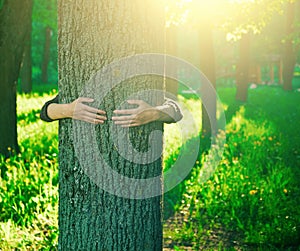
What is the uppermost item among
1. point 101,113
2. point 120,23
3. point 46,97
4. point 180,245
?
point 46,97

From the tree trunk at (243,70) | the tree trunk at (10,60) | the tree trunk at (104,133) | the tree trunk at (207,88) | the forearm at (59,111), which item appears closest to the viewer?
the tree trunk at (104,133)

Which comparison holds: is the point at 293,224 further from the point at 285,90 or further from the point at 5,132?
the point at 285,90

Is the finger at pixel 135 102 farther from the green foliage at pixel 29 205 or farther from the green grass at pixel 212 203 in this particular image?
the green foliage at pixel 29 205

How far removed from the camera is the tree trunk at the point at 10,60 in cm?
774

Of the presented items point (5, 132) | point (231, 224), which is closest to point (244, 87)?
point (5, 132)

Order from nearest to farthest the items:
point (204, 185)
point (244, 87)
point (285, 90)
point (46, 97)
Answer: point (204, 185) < point (46, 97) < point (244, 87) < point (285, 90)

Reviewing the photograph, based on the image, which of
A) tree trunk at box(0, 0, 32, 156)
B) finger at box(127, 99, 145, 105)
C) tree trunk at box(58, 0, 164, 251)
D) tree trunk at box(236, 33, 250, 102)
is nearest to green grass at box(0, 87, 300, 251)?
tree trunk at box(0, 0, 32, 156)

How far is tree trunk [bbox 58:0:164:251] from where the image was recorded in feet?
9.57

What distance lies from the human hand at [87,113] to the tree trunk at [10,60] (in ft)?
16.5

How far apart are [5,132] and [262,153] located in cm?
421

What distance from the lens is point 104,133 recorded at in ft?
9.77

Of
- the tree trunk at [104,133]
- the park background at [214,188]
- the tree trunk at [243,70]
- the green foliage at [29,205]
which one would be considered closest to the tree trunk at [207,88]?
the park background at [214,188]

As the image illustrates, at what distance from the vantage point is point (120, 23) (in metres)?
2.90

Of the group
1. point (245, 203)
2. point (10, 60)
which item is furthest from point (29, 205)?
point (10, 60)
